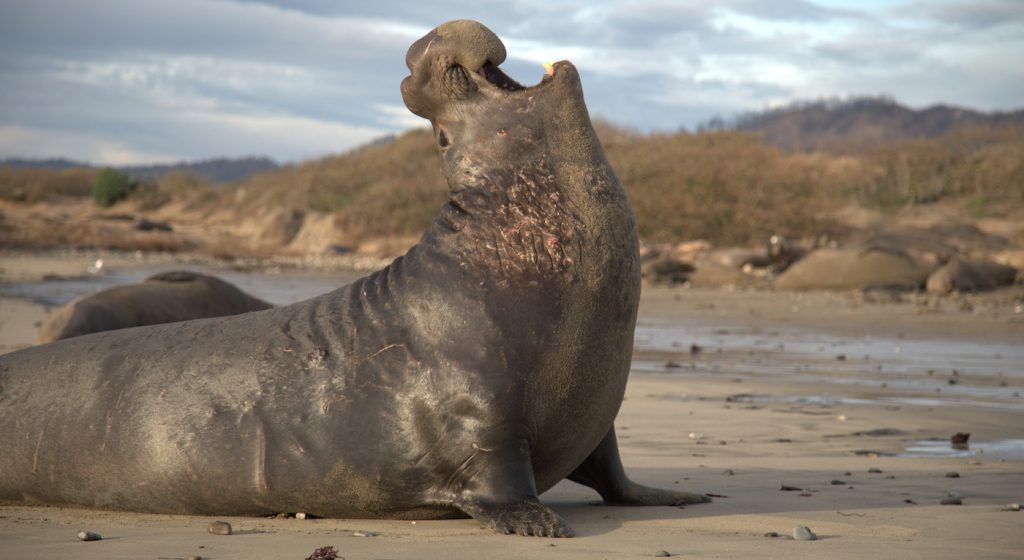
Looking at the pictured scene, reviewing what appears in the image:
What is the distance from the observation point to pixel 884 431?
26.0 ft

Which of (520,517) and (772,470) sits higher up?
(520,517)

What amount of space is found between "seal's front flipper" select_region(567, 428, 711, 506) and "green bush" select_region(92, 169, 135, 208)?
49.2 meters

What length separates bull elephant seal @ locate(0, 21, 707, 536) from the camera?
4.76 meters

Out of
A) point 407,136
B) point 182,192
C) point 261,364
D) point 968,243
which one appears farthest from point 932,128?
point 261,364

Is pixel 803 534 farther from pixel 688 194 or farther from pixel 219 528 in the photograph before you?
pixel 688 194

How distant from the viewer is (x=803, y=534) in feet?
14.9

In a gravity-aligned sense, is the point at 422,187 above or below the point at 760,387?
above

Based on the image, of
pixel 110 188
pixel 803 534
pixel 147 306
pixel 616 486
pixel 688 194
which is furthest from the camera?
pixel 110 188

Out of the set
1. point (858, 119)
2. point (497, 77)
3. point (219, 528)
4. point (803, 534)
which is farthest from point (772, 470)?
point (858, 119)

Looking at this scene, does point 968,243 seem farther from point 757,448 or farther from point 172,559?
point 172,559

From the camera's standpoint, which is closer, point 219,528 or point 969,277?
point 219,528

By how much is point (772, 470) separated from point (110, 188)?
49374 mm

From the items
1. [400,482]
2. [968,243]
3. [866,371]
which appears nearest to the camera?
[400,482]

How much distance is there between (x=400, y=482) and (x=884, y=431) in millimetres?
4183
